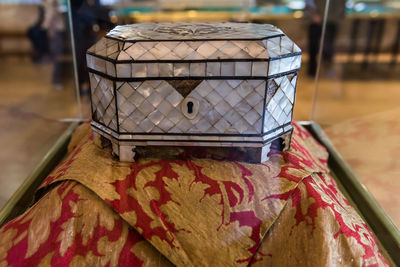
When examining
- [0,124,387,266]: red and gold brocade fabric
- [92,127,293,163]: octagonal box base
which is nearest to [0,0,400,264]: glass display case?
[0,124,387,266]: red and gold brocade fabric

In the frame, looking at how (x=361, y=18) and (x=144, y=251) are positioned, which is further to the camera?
(x=361, y=18)

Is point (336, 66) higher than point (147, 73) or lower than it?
lower

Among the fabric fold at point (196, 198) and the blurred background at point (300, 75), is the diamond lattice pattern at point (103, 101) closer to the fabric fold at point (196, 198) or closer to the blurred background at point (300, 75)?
the fabric fold at point (196, 198)

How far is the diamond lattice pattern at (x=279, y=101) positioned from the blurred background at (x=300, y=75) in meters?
0.34

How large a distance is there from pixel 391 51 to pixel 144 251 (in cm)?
221

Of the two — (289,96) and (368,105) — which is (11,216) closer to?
(289,96)

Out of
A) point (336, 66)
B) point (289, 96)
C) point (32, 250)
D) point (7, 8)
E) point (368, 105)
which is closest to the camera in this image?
point (32, 250)

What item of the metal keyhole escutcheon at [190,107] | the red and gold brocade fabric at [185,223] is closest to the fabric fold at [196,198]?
the red and gold brocade fabric at [185,223]

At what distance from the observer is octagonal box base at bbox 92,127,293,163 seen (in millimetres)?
844

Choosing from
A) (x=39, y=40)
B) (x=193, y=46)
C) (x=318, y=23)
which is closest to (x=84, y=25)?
(x=193, y=46)

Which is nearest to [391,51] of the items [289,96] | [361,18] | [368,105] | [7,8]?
[361,18]

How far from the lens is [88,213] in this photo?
793 mm

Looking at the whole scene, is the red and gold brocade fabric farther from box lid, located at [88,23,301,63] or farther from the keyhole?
box lid, located at [88,23,301,63]

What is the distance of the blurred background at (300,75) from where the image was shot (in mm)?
1309
